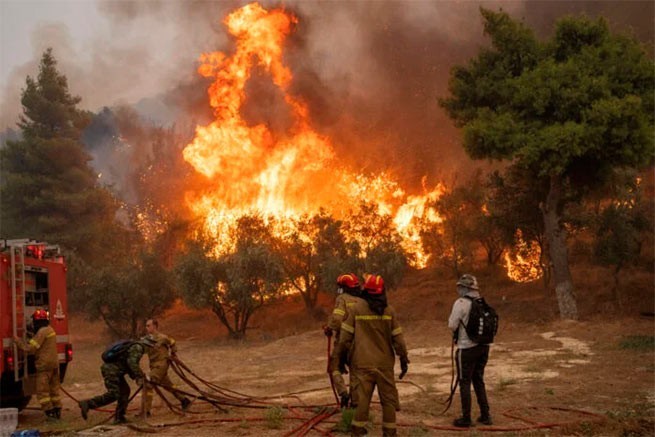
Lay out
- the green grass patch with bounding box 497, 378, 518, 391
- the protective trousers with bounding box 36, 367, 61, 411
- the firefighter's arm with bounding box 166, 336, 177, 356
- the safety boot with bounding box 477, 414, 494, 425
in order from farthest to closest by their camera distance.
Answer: the green grass patch with bounding box 497, 378, 518, 391 < the firefighter's arm with bounding box 166, 336, 177, 356 < the protective trousers with bounding box 36, 367, 61, 411 < the safety boot with bounding box 477, 414, 494, 425

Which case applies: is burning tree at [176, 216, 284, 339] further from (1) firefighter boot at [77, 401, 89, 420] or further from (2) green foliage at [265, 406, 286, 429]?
(2) green foliage at [265, 406, 286, 429]

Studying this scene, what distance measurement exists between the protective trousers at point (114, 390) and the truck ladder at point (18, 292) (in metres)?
1.37

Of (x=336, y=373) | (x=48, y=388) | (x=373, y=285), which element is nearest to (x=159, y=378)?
(x=48, y=388)

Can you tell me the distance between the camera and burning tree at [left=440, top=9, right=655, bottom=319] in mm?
25562

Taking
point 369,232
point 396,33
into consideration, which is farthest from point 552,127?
point 396,33

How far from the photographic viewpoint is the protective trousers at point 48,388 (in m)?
10.5

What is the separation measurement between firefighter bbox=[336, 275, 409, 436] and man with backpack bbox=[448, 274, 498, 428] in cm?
129

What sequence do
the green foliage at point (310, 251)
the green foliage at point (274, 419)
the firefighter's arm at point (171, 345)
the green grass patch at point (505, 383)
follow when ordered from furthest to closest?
the green foliage at point (310, 251) → the green grass patch at point (505, 383) → the firefighter's arm at point (171, 345) → the green foliage at point (274, 419)

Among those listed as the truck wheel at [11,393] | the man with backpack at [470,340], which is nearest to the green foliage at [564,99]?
the man with backpack at [470,340]

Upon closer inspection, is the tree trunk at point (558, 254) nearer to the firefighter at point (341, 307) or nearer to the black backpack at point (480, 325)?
the black backpack at point (480, 325)

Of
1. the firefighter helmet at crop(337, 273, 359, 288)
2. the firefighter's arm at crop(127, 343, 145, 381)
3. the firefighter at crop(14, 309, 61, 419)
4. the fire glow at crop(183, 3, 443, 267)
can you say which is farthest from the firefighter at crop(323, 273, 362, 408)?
the fire glow at crop(183, 3, 443, 267)

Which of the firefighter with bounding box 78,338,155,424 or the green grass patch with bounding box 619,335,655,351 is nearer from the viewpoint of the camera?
the firefighter with bounding box 78,338,155,424

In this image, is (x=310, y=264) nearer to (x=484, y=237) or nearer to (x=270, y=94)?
(x=484, y=237)

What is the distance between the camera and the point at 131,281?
32.6m
